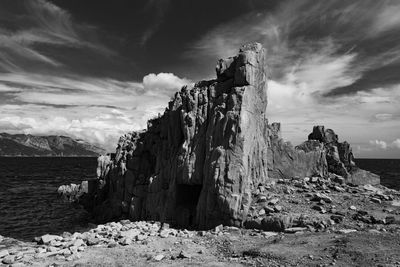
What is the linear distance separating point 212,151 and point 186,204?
7018mm

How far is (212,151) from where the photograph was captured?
3334 centimetres

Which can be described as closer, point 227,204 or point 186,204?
point 227,204

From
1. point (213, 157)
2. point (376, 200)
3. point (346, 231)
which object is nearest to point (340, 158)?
point (376, 200)

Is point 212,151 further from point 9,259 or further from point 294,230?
point 9,259

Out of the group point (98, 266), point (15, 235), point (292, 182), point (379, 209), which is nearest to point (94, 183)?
point (15, 235)

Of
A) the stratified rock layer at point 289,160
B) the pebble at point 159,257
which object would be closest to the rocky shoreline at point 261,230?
the pebble at point 159,257

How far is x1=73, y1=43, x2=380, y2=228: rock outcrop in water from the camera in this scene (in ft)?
102

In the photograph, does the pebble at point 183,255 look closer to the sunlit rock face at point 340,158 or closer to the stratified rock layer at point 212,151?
the stratified rock layer at point 212,151

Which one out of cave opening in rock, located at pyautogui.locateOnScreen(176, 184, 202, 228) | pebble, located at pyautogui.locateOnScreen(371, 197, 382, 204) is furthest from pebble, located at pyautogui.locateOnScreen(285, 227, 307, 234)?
pebble, located at pyautogui.locateOnScreen(371, 197, 382, 204)

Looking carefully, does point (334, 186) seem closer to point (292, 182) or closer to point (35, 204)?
point (292, 182)

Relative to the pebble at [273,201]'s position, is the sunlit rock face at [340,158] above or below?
above

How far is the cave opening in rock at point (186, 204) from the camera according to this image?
111 feet

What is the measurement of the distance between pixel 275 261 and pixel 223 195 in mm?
9753

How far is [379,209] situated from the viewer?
31.5 metres
